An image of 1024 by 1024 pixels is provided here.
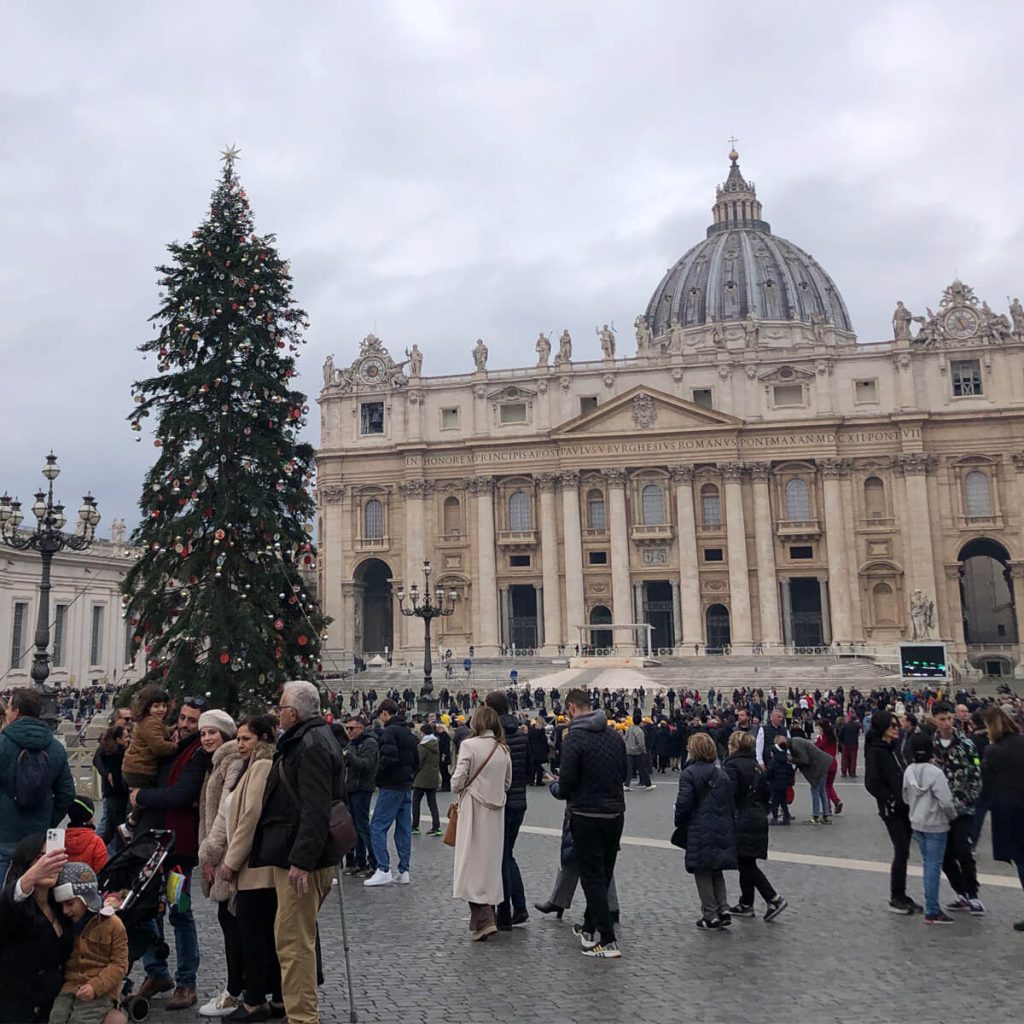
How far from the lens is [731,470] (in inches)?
2250

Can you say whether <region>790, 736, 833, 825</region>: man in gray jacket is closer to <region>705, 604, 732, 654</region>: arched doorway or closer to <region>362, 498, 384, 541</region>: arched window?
<region>705, 604, 732, 654</region>: arched doorway

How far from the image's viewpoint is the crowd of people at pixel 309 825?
15.7 feet

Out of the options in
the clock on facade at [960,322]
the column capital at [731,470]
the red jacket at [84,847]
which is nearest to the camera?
the red jacket at [84,847]

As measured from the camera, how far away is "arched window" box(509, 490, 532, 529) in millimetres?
60469

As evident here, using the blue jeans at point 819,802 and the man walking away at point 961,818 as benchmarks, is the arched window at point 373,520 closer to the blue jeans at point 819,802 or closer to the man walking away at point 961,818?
the blue jeans at point 819,802

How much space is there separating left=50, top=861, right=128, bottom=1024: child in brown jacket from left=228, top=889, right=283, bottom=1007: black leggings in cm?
104

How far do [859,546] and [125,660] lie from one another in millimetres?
40475

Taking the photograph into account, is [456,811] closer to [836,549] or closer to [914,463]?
[836,549]

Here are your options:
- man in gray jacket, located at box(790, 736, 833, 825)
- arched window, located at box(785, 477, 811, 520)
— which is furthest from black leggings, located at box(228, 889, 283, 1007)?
arched window, located at box(785, 477, 811, 520)

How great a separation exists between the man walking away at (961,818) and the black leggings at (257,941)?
5.64m

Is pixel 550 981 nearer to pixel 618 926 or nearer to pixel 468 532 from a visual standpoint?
pixel 618 926

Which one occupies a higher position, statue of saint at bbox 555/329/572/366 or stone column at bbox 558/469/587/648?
statue of saint at bbox 555/329/572/366

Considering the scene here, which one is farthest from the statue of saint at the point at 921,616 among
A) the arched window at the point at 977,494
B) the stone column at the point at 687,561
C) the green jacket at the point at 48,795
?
the green jacket at the point at 48,795

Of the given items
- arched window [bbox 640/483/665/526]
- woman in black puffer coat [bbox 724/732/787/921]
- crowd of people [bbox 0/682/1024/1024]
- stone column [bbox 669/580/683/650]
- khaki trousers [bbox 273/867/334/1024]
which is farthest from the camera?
arched window [bbox 640/483/665/526]
